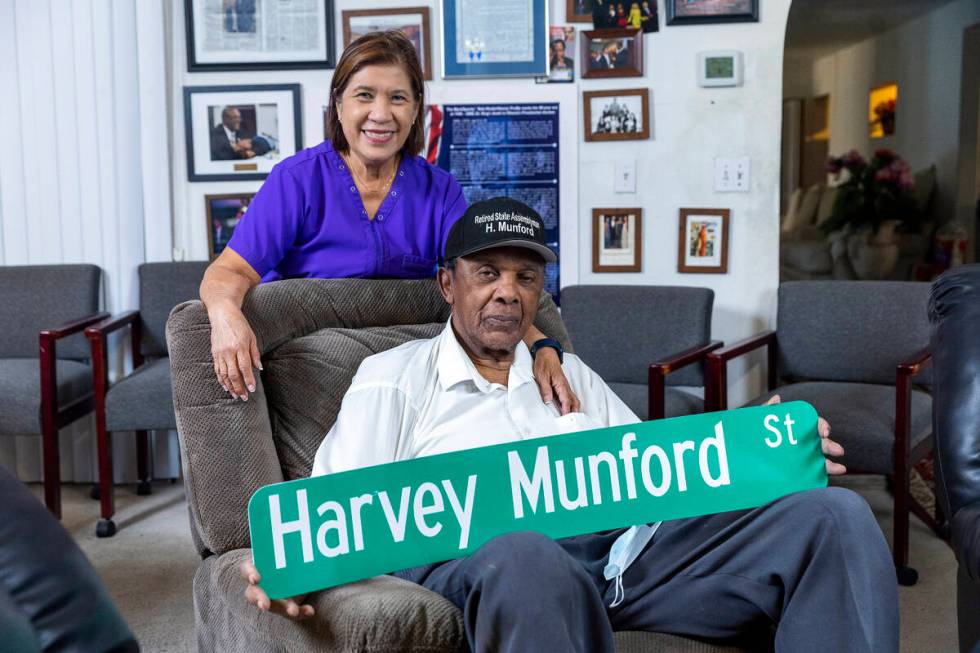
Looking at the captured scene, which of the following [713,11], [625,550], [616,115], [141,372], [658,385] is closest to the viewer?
[625,550]

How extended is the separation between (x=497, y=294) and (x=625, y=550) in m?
0.54

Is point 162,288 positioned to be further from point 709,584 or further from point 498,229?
point 709,584

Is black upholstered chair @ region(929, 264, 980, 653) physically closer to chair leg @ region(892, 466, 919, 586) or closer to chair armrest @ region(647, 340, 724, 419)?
chair leg @ region(892, 466, 919, 586)

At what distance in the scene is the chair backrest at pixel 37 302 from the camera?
3.65m

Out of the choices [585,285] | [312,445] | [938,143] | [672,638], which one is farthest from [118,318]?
[938,143]

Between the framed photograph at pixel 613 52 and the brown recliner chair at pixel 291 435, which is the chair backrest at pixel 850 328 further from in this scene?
the brown recliner chair at pixel 291 435

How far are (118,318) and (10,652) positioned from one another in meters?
2.75

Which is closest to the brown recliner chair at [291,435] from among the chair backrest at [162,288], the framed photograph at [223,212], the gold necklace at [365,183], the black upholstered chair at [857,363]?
the gold necklace at [365,183]

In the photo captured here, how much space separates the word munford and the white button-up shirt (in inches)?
10.1

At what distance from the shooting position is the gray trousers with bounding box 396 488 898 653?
54.5 inches

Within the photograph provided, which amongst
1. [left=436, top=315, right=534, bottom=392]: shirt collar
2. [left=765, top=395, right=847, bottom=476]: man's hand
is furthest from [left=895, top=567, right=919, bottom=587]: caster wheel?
[left=436, top=315, right=534, bottom=392]: shirt collar

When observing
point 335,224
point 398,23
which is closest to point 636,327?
A: point 398,23

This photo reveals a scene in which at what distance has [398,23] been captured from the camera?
3.74m

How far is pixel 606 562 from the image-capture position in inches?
68.1
